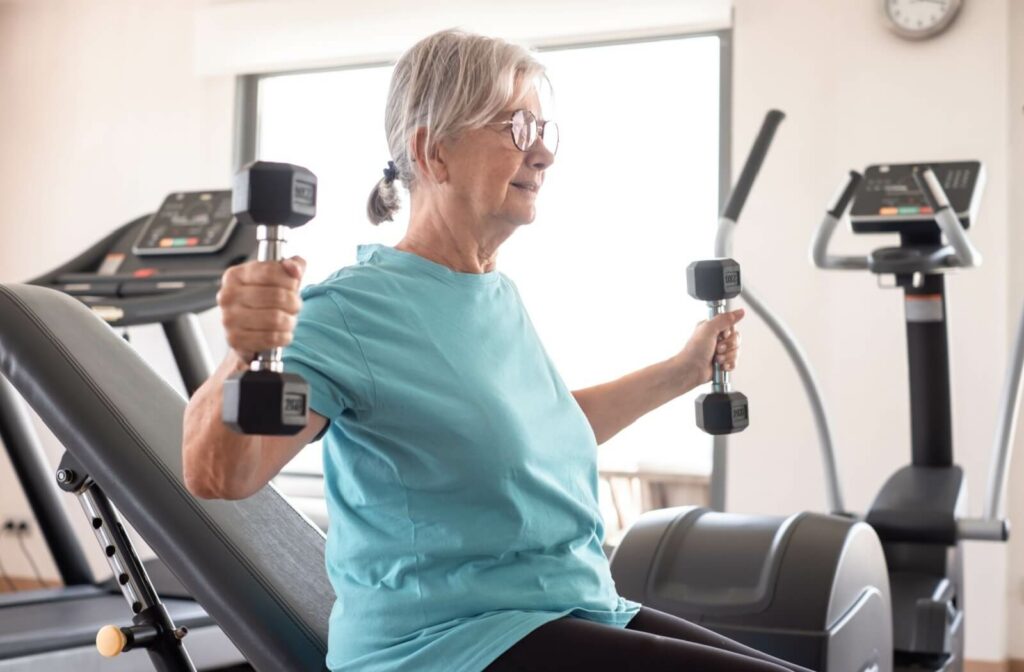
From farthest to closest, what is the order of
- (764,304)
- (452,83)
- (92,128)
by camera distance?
(92,128)
(764,304)
(452,83)

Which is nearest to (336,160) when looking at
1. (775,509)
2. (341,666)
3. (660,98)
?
(660,98)

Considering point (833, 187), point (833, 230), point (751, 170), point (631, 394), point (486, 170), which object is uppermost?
point (833, 187)

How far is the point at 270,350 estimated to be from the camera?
0.93 m

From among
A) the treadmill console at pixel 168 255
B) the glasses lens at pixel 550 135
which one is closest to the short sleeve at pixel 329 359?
the glasses lens at pixel 550 135

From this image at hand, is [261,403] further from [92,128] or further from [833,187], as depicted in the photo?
[92,128]

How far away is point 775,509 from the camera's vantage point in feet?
13.0

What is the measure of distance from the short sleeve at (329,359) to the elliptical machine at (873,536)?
986 mm

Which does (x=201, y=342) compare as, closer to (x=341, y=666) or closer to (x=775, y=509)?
(x=775, y=509)

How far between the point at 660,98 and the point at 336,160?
4.70 feet

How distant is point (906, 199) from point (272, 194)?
2.30 m

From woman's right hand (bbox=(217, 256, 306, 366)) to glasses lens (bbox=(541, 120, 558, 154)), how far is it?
1.62ft

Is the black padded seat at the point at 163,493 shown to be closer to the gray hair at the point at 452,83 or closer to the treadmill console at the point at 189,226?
the gray hair at the point at 452,83

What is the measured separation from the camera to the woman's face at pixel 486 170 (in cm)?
131

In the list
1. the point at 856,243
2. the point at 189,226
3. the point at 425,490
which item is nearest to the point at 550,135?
the point at 425,490
